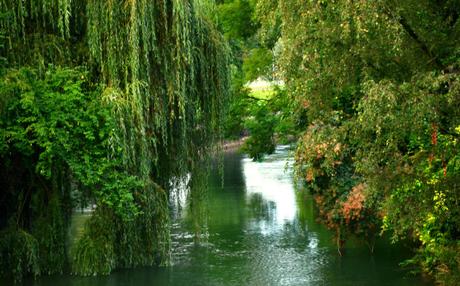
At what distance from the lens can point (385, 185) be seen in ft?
41.0

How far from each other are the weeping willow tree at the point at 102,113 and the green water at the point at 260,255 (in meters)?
0.71

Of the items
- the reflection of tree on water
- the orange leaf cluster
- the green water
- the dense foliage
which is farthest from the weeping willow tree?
the reflection of tree on water

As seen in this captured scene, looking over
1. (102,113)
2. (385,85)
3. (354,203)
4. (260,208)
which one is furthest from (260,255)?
(385,85)

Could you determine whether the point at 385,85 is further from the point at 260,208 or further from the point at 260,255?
the point at 260,208

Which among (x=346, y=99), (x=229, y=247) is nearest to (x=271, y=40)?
(x=229, y=247)

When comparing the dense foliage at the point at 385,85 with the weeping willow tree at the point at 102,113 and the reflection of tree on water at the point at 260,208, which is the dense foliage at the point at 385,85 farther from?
the reflection of tree on water at the point at 260,208

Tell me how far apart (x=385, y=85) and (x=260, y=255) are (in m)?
9.35

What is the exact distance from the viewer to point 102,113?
1535 centimetres

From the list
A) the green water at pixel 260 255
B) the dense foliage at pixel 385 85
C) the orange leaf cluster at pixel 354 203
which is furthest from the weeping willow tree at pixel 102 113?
the orange leaf cluster at pixel 354 203

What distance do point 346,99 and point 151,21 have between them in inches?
166

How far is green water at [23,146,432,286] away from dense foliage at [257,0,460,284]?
1425 millimetres

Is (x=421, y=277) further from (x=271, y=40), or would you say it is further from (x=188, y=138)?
(x=271, y=40)

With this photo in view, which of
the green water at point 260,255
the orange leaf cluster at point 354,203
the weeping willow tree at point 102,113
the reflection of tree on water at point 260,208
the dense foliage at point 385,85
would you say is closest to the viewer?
the dense foliage at point 385,85

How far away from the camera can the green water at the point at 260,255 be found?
16.6 metres
